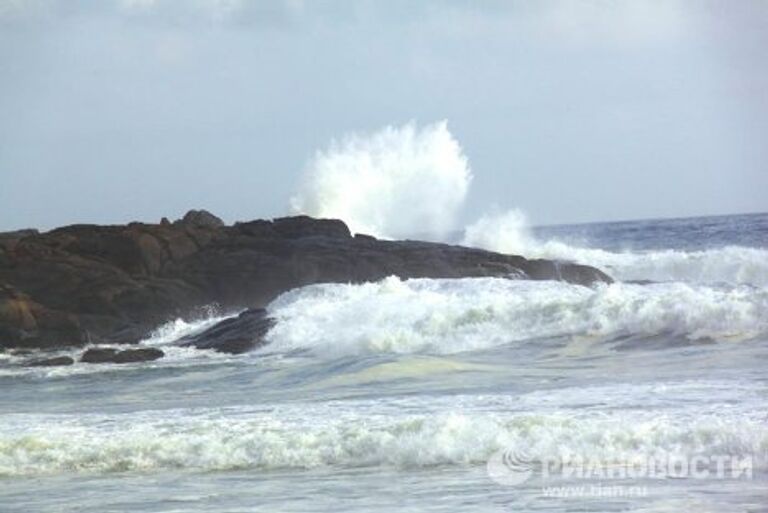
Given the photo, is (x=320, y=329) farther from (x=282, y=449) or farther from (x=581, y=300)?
(x=282, y=449)

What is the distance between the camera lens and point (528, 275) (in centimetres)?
3130

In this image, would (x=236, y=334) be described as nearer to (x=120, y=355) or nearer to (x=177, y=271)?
(x=120, y=355)

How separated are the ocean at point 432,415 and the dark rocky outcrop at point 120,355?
33 cm

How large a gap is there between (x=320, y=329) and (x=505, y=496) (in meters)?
16.5

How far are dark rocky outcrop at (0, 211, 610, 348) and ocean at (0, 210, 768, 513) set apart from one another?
3605 millimetres

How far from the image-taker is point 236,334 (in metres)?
26.7

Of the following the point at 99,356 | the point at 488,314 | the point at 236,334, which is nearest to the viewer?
the point at 488,314

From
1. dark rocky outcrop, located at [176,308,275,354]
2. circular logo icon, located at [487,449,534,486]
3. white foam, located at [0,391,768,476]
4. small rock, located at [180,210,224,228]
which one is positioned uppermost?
small rock, located at [180,210,224,228]

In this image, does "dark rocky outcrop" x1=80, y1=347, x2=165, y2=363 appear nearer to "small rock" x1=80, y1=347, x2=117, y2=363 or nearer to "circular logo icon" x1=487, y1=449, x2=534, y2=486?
"small rock" x1=80, y1=347, x2=117, y2=363

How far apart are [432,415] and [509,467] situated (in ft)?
7.09

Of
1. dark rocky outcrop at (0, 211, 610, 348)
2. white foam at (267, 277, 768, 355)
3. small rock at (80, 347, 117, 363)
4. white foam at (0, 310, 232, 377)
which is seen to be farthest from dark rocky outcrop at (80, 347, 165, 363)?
dark rocky outcrop at (0, 211, 610, 348)

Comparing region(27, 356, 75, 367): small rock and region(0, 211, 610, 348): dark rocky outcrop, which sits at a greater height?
region(0, 211, 610, 348): dark rocky outcrop

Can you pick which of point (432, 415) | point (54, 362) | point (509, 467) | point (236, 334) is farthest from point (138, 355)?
point (509, 467)

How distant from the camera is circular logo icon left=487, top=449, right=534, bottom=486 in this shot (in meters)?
10.8
